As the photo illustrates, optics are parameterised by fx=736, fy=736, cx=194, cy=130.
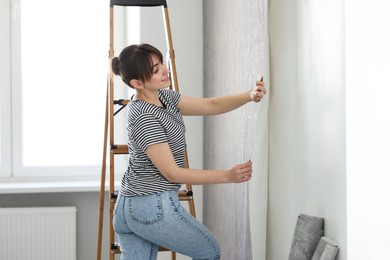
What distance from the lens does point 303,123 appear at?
2.80 meters

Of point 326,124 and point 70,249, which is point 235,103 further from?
point 70,249

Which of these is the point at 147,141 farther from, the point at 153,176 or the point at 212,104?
the point at 212,104

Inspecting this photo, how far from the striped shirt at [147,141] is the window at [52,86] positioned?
7.25ft

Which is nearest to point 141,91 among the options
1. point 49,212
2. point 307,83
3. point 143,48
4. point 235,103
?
point 143,48

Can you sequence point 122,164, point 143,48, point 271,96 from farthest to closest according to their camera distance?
point 122,164
point 271,96
point 143,48

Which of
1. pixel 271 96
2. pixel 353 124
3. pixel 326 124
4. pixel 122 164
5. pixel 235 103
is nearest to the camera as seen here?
pixel 353 124

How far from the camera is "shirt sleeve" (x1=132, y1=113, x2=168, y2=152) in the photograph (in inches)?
102

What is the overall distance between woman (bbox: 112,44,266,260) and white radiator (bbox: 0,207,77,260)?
196 cm

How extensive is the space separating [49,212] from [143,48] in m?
2.22

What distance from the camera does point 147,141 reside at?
2.60 m

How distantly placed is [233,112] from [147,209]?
125 cm

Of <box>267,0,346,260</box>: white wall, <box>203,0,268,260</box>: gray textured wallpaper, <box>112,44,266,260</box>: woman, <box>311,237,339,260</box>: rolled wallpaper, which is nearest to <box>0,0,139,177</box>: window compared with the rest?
<box>203,0,268,260</box>: gray textured wallpaper

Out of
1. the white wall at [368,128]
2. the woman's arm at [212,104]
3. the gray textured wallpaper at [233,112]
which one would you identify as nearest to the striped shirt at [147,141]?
the woman's arm at [212,104]

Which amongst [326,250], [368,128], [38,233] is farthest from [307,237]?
[38,233]
